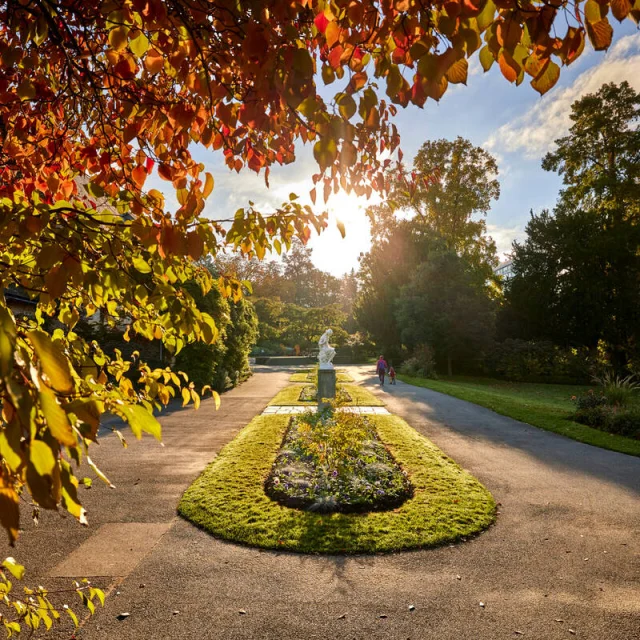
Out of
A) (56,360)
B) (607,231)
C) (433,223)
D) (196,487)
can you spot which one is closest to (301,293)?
(433,223)

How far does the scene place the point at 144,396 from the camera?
218 centimetres

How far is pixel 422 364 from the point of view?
2838 centimetres

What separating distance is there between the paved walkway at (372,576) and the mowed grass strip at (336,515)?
0.20m

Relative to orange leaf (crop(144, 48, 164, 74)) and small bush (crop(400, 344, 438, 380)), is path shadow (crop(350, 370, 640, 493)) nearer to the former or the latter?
orange leaf (crop(144, 48, 164, 74))

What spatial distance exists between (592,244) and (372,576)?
30787 millimetres

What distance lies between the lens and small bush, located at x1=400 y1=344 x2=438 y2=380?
91.7ft

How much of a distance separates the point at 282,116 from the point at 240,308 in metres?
20.0

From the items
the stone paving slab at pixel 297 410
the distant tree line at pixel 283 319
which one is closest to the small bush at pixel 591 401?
the stone paving slab at pixel 297 410

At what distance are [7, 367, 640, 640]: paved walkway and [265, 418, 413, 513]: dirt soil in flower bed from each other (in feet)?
4.18

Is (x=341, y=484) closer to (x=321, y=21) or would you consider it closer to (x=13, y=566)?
(x=13, y=566)

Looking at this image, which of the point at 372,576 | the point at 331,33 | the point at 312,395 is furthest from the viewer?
the point at 312,395

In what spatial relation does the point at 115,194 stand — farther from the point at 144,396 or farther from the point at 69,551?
the point at 69,551

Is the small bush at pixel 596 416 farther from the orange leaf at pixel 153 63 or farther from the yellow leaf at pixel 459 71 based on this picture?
the orange leaf at pixel 153 63

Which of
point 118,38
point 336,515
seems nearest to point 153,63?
point 118,38
